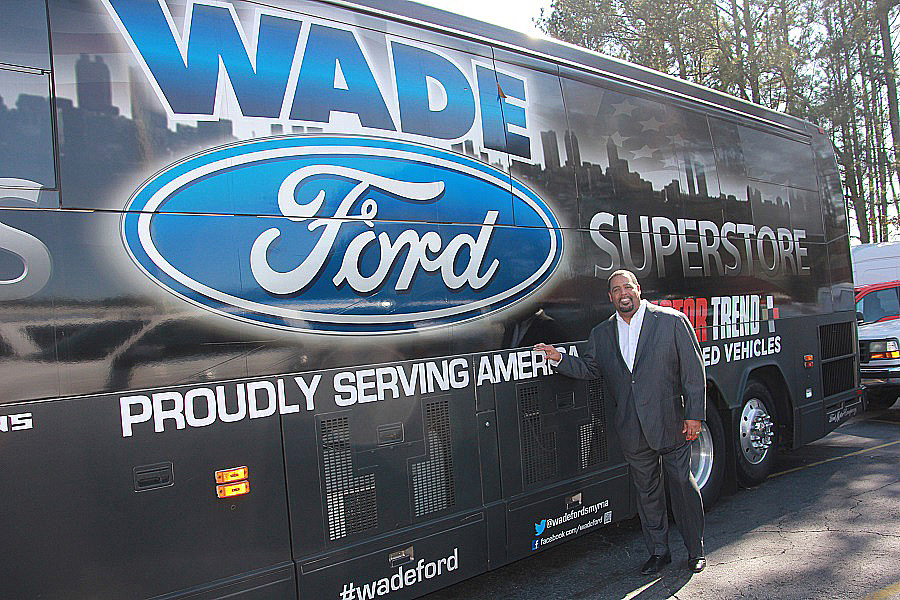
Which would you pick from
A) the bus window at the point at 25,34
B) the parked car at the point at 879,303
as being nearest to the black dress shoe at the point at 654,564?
the bus window at the point at 25,34

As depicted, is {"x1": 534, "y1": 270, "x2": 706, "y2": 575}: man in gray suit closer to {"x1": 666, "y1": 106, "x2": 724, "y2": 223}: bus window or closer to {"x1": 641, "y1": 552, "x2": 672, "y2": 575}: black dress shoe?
{"x1": 641, "y1": 552, "x2": 672, "y2": 575}: black dress shoe

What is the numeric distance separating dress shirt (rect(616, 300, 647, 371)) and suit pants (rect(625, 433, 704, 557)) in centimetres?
66

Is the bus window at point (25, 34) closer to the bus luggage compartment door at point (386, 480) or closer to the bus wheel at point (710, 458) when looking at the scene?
the bus luggage compartment door at point (386, 480)

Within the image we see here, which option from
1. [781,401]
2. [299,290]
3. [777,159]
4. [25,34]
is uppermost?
[777,159]

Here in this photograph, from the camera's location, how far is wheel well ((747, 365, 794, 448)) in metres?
7.48

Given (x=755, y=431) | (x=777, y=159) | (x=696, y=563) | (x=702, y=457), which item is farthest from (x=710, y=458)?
(x=777, y=159)

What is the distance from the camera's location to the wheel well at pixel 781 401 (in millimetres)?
7484

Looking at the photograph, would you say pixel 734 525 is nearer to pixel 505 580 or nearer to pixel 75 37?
pixel 505 580

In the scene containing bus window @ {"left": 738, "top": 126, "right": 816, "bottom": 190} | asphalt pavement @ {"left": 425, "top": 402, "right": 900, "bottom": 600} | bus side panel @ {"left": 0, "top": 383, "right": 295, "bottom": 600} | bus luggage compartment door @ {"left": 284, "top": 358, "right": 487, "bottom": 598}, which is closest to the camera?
bus side panel @ {"left": 0, "top": 383, "right": 295, "bottom": 600}

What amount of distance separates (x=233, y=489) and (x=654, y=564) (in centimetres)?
317

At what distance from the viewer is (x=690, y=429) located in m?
4.94

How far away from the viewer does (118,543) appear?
3.12 metres

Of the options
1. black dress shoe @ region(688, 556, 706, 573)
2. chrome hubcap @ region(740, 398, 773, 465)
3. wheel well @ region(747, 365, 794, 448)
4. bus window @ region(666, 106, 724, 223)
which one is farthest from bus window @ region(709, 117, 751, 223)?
black dress shoe @ region(688, 556, 706, 573)

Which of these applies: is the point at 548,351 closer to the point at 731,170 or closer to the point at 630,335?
the point at 630,335
